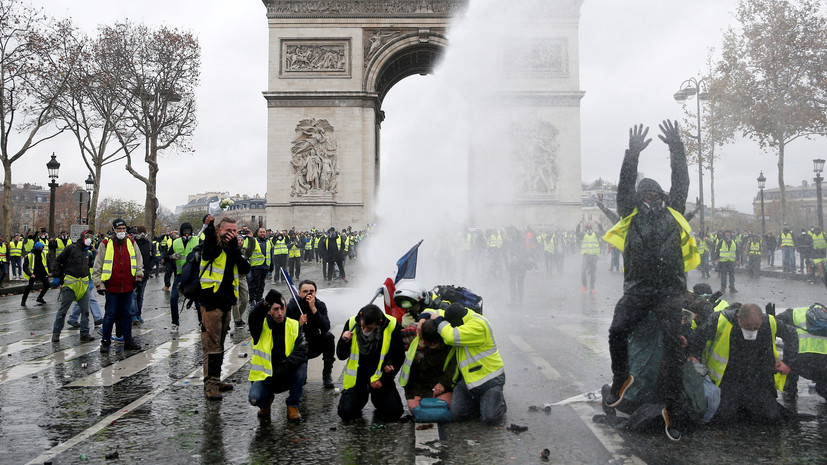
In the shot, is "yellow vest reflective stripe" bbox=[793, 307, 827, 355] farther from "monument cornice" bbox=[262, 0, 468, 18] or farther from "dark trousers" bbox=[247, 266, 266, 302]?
"monument cornice" bbox=[262, 0, 468, 18]

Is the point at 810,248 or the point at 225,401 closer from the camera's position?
the point at 225,401

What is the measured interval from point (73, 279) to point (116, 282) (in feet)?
5.02

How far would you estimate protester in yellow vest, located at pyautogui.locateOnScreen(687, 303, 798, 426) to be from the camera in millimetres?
5207

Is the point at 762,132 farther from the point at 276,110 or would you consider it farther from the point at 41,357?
the point at 41,357

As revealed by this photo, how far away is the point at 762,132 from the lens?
94.9 ft

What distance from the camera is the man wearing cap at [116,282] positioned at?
869cm

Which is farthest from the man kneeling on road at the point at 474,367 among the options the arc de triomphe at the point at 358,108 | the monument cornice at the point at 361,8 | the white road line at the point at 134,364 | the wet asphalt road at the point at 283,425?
the monument cornice at the point at 361,8

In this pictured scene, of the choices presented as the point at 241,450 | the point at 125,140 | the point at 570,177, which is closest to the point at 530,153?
the point at 570,177

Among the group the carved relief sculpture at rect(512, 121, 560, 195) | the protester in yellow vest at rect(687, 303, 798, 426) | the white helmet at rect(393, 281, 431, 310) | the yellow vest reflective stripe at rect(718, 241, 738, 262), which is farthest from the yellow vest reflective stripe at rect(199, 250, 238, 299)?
the carved relief sculpture at rect(512, 121, 560, 195)

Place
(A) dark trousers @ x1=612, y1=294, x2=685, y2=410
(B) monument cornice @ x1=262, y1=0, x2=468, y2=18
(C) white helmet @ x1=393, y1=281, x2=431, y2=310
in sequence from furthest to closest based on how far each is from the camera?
(B) monument cornice @ x1=262, y1=0, x2=468, y2=18 → (C) white helmet @ x1=393, y1=281, x2=431, y2=310 → (A) dark trousers @ x1=612, y1=294, x2=685, y2=410

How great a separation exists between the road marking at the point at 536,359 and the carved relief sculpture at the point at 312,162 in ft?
77.8

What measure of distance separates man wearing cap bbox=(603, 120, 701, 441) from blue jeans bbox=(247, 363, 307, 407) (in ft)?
8.47

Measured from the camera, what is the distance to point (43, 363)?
7828mm

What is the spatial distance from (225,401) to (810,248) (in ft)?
69.2
